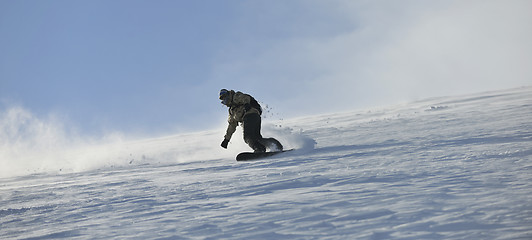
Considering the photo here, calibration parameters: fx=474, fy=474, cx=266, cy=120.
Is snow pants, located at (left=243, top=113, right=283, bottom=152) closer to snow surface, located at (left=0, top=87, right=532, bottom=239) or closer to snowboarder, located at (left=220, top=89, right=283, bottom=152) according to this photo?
snowboarder, located at (left=220, top=89, right=283, bottom=152)

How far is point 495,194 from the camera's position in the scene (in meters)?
3.99

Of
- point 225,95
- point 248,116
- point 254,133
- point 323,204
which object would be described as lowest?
point 323,204

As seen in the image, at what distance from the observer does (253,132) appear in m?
12.5

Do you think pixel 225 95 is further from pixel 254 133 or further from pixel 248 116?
pixel 254 133

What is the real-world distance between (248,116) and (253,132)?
452 millimetres

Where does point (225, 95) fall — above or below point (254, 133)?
above

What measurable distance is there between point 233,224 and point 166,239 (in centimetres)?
57

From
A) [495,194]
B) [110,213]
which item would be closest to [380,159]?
[495,194]

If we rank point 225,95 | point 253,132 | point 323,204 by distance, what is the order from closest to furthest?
point 323,204 < point 253,132 < point 225,95

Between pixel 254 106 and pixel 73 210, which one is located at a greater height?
pixel 254 106

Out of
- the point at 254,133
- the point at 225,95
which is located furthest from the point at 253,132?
the point at 225,95

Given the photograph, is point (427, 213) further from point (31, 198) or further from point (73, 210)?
point (31, 198)

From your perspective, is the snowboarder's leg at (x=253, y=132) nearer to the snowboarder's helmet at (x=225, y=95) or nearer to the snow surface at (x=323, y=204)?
the snowboarder's helmet at (x=225, y=95)

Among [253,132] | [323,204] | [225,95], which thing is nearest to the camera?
[323,204]
